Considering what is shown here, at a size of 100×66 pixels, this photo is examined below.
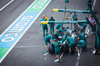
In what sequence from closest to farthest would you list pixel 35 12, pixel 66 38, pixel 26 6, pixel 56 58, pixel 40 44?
pixel 56 58 < pixel 66 38 < pixel 40 44 < pixel 35 12 < pixel 26 6

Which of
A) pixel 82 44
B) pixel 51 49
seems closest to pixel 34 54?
pixel 51 49

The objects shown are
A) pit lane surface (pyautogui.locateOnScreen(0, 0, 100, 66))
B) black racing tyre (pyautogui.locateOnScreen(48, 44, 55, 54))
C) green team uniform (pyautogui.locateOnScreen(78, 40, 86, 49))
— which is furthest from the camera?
green team uniform (pyautogui.locateOnScreen(78, 40, 86, 49))

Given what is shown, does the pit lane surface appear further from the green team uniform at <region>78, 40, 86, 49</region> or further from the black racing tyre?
the green team uniform at <region>78, 40, 86, 49</region>

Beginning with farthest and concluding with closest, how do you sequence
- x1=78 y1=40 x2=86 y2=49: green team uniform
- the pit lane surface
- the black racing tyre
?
x1=78 y1=40 x2=86 y2=49: green team uniform, the black racing tyre, the pit lane surface

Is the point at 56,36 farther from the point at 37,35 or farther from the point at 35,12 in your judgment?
the point at 35,12

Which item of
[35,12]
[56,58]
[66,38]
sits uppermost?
[35,12]

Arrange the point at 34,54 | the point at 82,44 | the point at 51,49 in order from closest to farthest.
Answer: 1. the point at 51,49
2. the point at 82,44
3. the point at 34,54

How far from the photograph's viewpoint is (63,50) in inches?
503

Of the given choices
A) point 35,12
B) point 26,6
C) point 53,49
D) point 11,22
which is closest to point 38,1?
point 26,6

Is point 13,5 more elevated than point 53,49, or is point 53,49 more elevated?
point 13,5

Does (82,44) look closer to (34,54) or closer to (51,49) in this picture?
(51,49)

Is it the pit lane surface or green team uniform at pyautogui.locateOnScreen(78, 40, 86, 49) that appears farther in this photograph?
green team uniform at pyautogui.locateOnScreen(78, 40, 86, 49)

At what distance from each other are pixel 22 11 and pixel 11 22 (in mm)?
2981

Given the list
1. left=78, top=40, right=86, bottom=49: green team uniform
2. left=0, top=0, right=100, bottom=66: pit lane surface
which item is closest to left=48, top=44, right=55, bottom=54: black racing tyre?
left=0, top=0, right=100, bottom=66: pit lane surface
